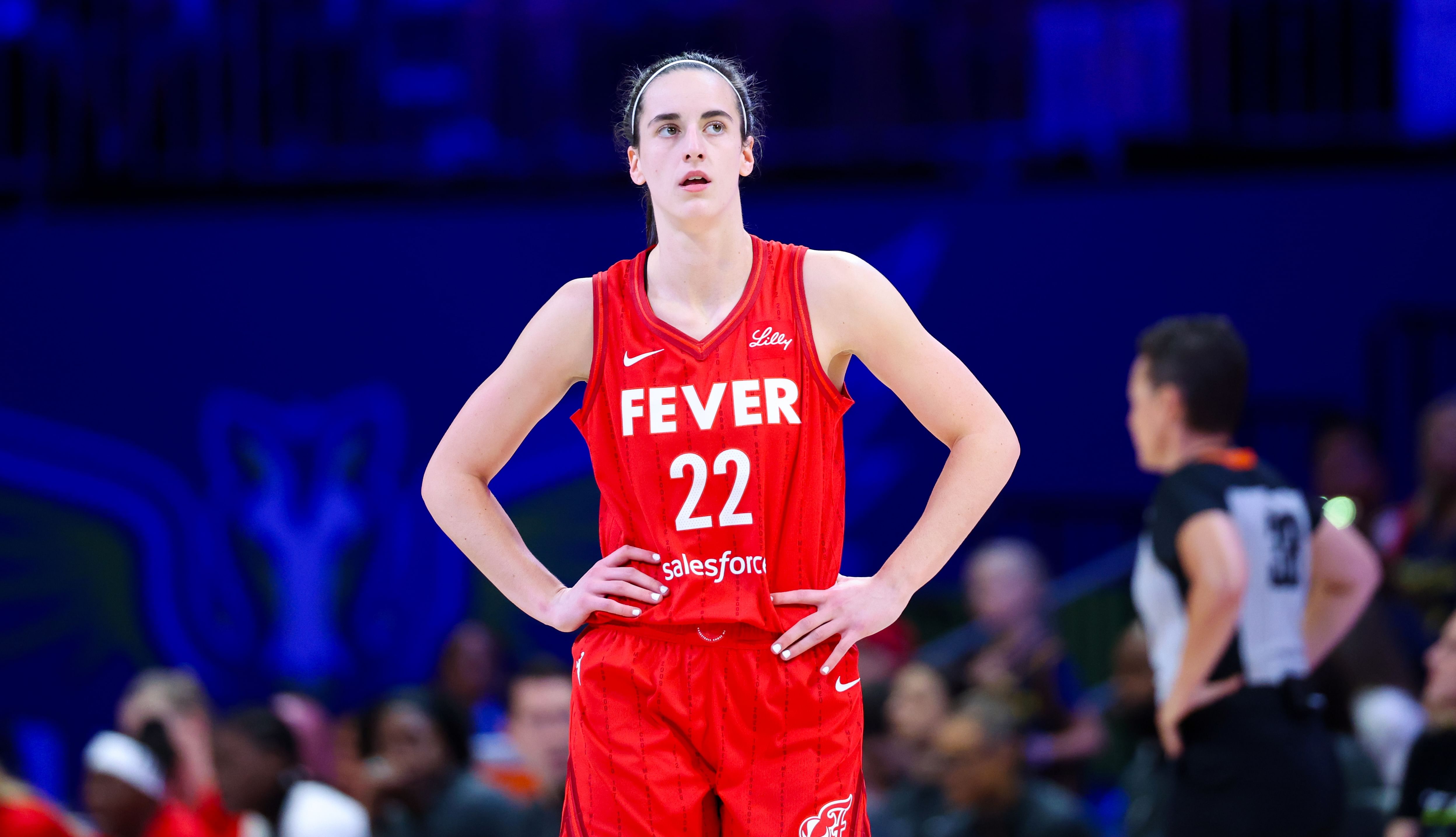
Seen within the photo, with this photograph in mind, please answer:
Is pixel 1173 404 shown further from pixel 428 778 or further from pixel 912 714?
pixel 428 778

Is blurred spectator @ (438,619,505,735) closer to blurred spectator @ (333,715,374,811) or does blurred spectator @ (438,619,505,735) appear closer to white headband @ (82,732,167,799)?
blurred spectator @ (333,715,374,811)

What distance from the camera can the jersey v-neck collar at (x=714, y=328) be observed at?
2.88 meters

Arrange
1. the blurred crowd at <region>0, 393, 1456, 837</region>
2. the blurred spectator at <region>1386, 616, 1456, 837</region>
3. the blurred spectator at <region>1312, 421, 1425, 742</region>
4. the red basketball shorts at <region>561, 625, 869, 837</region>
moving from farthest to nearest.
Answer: the blurred crowd at <region>0, 393, 1456, 837</region> → the blurred spectator at <region>1312, 421, 1425, 742</region> → the blurred spectator at <region>1386, 616, 1456, 837</region> → the red basketball shorts at <region>561, 625, 869, 837</region>

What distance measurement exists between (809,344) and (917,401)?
0.22 metres

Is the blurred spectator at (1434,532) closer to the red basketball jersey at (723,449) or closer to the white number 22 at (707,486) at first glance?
the red basketball jersey at (723,449)

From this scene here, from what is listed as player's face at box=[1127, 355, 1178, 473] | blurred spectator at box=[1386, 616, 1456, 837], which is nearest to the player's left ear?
player's face at box=[1127, 355, 1178, 473]

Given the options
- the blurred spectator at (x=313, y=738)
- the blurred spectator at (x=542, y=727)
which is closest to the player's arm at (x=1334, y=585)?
the blurred spectator at (x=542, y=727)

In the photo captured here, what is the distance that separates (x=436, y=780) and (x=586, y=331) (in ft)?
11.4

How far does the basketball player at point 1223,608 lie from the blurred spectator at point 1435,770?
1.94 ft

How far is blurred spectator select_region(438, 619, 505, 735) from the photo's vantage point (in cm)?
821

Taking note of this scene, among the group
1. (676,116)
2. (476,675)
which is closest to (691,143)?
(676,116)

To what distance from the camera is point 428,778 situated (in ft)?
19.9

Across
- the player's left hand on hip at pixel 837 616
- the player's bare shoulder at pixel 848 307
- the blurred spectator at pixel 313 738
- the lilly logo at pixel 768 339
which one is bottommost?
the blurred spectator at pixel 313 738

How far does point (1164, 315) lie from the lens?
8445 mm
